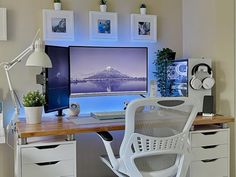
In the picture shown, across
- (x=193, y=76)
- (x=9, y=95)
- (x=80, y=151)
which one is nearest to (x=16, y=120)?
(x=9, y=95)

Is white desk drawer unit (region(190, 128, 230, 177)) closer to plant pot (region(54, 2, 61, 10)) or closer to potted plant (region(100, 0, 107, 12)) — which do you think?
potted plant (region(100, 0, 107, 12))

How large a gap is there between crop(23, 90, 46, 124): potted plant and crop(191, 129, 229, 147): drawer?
1215 millimetres

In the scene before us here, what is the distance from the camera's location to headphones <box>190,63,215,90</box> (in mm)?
2879

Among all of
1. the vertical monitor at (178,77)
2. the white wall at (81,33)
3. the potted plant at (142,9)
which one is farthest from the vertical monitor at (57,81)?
the vertical monitor at (178,77)

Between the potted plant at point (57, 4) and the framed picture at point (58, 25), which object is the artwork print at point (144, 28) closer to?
the framed picture at point (58, 25)

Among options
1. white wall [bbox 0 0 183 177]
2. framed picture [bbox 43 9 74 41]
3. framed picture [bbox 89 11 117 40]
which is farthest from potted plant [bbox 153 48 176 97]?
framed picture [bbox 43 9 74 41]

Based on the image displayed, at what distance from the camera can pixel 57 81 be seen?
2.70 metres

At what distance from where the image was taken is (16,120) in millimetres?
2588

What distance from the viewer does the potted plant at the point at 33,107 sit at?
2471 millimetres

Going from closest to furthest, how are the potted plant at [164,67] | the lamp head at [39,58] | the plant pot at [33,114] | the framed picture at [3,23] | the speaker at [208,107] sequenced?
the lamp head at [39,58] → the plant pot at [33,114] → the framed picture at [3,23] → the speaker at [208,107] → the potted plant at [164,67]

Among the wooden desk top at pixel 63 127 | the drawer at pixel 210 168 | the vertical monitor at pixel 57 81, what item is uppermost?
the vertical monitor at pixel 57 81

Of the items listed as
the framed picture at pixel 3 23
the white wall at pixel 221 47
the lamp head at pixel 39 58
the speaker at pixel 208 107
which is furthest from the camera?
→ the white wall at pixel 221 47

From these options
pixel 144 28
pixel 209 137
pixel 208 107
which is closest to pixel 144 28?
pixel 144 28

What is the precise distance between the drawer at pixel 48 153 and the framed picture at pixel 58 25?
3.42 ft
